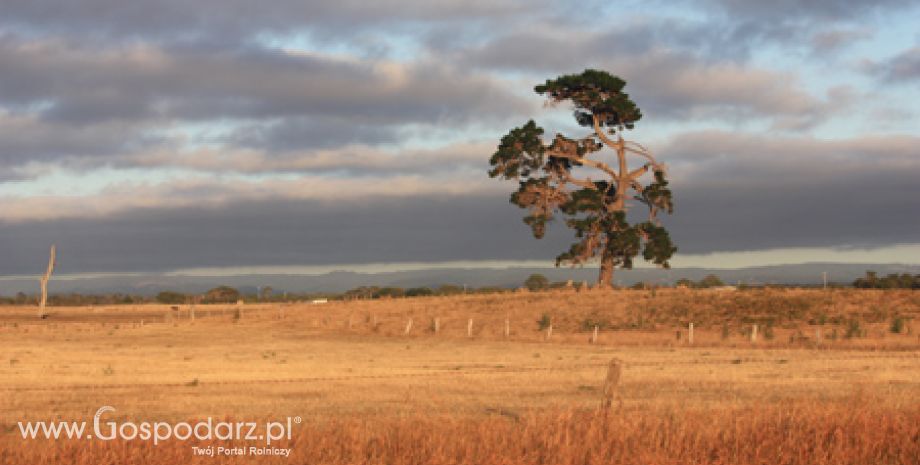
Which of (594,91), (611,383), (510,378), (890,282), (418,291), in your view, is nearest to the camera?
(611,383)

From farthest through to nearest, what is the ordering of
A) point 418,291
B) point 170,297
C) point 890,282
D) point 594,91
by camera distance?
point 170,297, point 418,291, point 890,282, point 594,91

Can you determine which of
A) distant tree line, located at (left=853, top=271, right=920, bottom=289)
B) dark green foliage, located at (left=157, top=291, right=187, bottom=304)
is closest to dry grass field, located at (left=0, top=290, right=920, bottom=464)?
distant tree line, located at (left=853, top=271, right=920, bottom=289)

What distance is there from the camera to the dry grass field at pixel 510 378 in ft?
49.0

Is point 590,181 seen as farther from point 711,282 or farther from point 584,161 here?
point 711,282

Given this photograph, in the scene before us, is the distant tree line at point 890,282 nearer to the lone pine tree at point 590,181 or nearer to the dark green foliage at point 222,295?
the lone pine tree at point 590,181

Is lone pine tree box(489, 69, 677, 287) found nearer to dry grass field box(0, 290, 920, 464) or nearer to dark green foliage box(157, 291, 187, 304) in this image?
dry grass field box(0, 290, 920, 464)

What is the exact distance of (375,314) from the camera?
272 feet

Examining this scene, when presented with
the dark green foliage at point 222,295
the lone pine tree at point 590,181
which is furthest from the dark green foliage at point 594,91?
the dark green foliage at point 222,295

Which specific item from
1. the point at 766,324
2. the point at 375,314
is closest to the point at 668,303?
the point at 766,324

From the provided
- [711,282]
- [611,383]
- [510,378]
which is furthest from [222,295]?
[611,383]

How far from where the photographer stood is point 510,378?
114 ft

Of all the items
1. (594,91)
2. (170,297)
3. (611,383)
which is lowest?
(170,297)

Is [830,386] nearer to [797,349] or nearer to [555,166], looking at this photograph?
[797,349]

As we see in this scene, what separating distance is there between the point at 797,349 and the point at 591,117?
122 ft
